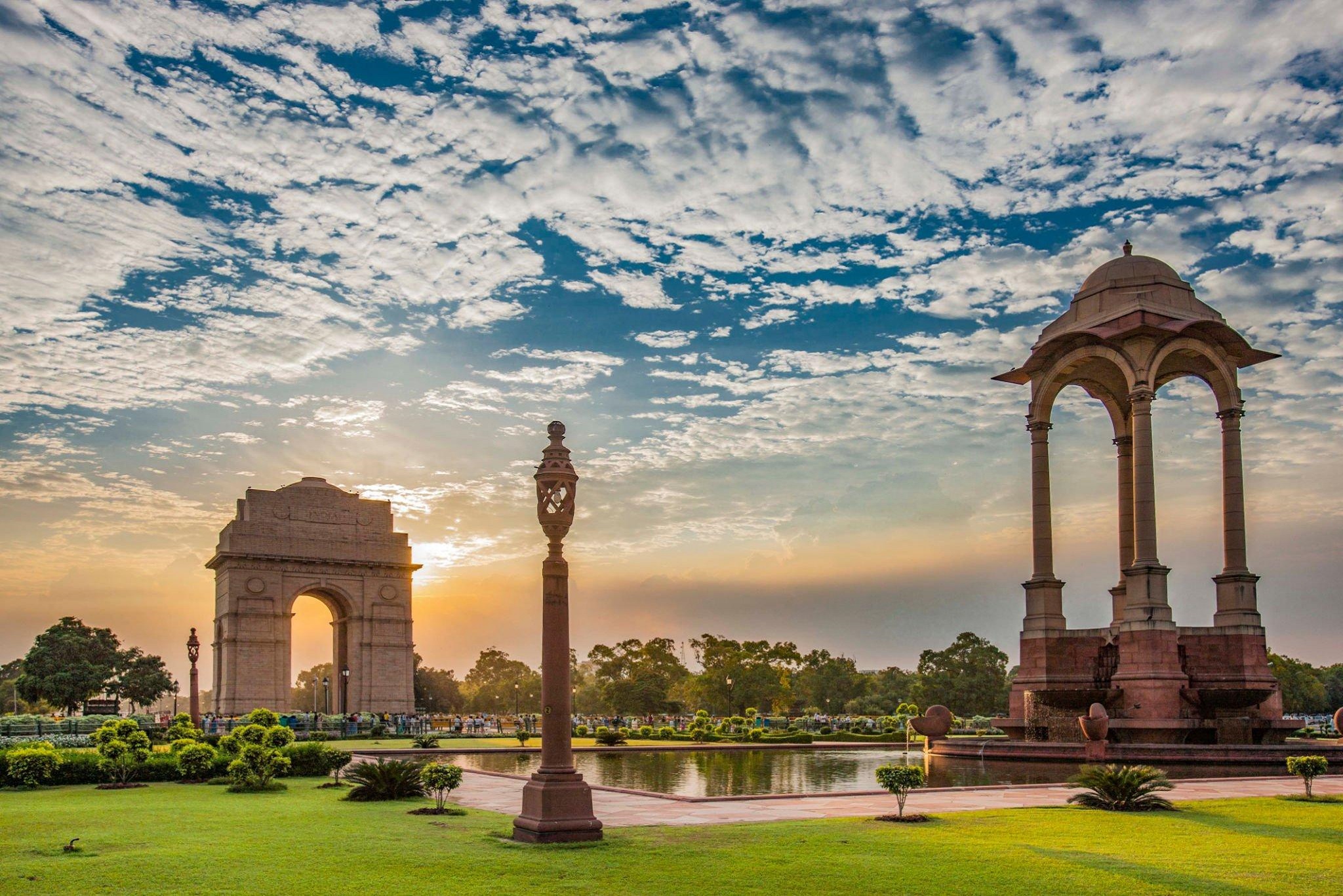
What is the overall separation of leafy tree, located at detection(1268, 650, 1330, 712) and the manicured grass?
54.3m

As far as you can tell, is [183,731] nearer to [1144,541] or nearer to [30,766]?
[30,766]

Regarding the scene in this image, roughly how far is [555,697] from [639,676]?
229 feet

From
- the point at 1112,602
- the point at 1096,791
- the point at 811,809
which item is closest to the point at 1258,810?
the point at 1096,791

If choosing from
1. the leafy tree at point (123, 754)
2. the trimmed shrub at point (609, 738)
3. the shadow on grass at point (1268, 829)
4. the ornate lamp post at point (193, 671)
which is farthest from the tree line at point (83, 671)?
the shadow on grass at point (1268, 829)

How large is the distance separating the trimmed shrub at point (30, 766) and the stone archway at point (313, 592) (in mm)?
34900

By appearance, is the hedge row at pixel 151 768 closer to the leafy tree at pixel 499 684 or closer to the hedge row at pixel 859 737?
the hedge row at pixel 859 737

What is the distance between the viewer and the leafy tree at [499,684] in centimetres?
10912

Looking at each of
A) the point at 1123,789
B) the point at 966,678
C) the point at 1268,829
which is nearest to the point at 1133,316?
the point at 1123,789

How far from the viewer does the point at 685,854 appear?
442 inches

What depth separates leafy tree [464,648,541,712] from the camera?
109m

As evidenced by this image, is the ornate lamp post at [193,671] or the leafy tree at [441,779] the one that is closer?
the leafy tree at [441,779]

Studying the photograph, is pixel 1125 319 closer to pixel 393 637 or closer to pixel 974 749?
pixel 974 749

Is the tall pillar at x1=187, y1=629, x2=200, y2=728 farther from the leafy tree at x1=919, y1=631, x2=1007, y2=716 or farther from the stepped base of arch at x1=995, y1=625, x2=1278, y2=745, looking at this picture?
the leafy tree at x1=919, y1=631, x2=1007, y2=716

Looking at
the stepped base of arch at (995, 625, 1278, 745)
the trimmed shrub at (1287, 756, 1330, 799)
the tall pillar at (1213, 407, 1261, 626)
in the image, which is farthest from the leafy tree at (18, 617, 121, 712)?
the trimmed shrub at (1287, 756, 1330, 799)
